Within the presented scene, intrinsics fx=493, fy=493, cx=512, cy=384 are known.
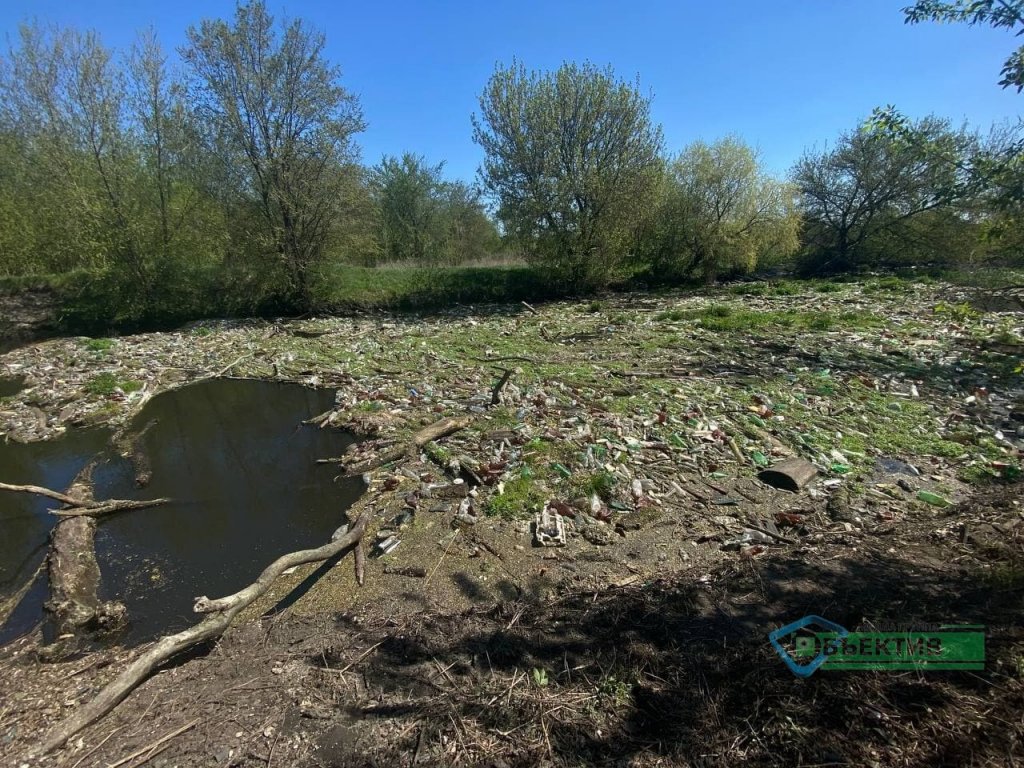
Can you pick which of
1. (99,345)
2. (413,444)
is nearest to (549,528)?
(413,444)

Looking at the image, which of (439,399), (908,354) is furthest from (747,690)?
(908,354)

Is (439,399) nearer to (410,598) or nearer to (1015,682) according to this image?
(410,598)

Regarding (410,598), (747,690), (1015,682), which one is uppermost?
(1015,682)

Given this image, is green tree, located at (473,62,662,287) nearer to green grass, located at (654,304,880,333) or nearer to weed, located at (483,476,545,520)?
green grass, located at (654,304,880,333)

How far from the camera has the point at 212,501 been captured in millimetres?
6773

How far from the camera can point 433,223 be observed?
36.8 metres

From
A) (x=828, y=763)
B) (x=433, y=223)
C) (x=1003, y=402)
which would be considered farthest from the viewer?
(x=433, y=223)

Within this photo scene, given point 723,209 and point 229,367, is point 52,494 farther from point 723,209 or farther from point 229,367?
point 723,209

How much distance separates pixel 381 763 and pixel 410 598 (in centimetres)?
184

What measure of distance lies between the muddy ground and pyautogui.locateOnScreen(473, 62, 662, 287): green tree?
11953 millimetres

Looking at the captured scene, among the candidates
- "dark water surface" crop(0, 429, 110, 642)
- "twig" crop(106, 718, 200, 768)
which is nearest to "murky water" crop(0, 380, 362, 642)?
"dark water surface" crop(0, 429, 110, 642)
